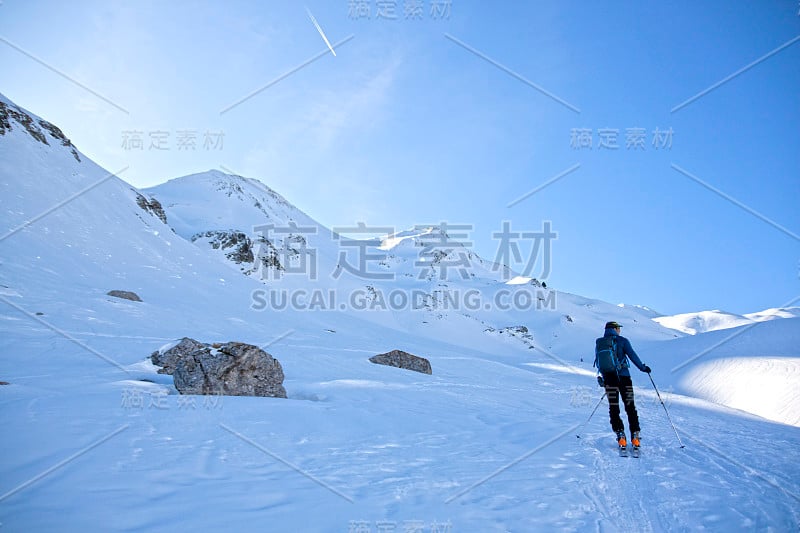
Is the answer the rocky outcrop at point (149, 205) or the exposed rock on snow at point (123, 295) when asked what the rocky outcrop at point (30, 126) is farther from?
the exposed rock on snow at point (123, 295)

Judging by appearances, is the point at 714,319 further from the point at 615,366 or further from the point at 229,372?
the point at 229,372

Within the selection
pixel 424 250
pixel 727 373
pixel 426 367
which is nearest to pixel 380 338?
pixel 426 367

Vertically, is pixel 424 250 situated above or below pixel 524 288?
above

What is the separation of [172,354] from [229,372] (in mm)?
3667

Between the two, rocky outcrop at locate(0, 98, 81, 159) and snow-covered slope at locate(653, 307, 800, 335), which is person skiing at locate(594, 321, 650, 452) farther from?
snow-covered slope at locate(653, 307, 800, 335)

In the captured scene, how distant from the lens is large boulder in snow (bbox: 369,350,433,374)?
19578 millimetres

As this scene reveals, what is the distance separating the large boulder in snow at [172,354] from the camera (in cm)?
1205

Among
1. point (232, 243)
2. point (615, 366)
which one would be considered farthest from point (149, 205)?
point (615, 366)

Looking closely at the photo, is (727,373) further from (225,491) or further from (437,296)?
(437,296)

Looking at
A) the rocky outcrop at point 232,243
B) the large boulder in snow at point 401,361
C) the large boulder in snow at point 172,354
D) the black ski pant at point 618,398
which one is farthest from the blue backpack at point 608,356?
the rocky outcrop at point 232,243

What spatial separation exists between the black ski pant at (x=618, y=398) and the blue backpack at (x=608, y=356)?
138 millimetres

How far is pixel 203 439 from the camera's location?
612 cm

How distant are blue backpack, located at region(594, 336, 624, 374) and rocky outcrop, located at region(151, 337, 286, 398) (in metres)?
8.06

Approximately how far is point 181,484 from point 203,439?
201 centimetres
